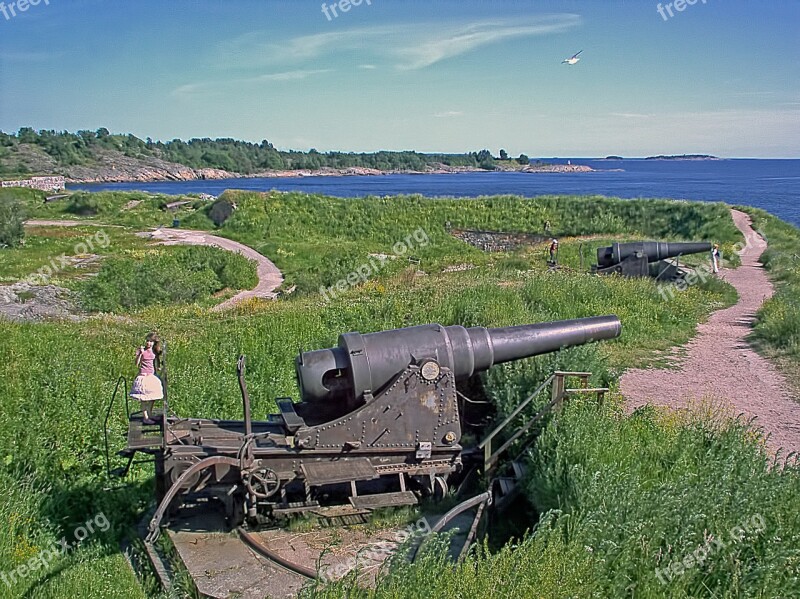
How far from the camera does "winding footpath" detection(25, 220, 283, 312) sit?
944 inches

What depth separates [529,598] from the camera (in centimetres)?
378

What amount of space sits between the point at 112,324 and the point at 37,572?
30.8 ft

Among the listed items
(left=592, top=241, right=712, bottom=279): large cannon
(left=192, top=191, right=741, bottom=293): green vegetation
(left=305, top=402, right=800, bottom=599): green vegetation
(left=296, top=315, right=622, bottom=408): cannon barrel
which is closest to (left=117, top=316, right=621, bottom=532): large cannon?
(left=296, top=315, right=622, bottom=408): cannon barrel

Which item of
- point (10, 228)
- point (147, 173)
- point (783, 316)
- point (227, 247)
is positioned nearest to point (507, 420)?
point (783, 316)

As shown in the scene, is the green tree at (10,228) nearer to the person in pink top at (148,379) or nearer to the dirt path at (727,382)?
the person in pink top at (148,379)

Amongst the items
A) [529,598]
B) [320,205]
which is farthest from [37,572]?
[320,205]

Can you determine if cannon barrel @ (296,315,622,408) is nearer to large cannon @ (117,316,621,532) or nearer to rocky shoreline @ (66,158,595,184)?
large cannon @ (117,316,621,532)

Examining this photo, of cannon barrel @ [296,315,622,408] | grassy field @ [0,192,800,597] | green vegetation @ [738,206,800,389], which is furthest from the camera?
green vegetation @ [738,206,800,389]

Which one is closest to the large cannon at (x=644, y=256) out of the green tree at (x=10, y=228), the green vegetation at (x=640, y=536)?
the green vegetation at (x=640, y=536)

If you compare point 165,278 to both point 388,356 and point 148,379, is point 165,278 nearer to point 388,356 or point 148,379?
point 148,379

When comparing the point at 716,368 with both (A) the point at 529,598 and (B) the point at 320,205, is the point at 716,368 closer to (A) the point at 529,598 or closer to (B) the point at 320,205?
(A) the point at 529,598

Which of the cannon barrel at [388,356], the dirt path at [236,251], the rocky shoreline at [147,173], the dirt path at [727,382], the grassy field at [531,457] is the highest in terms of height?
the rocky shoreline at [147,173]

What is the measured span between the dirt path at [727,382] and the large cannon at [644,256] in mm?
2834

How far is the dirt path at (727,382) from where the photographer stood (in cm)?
870
